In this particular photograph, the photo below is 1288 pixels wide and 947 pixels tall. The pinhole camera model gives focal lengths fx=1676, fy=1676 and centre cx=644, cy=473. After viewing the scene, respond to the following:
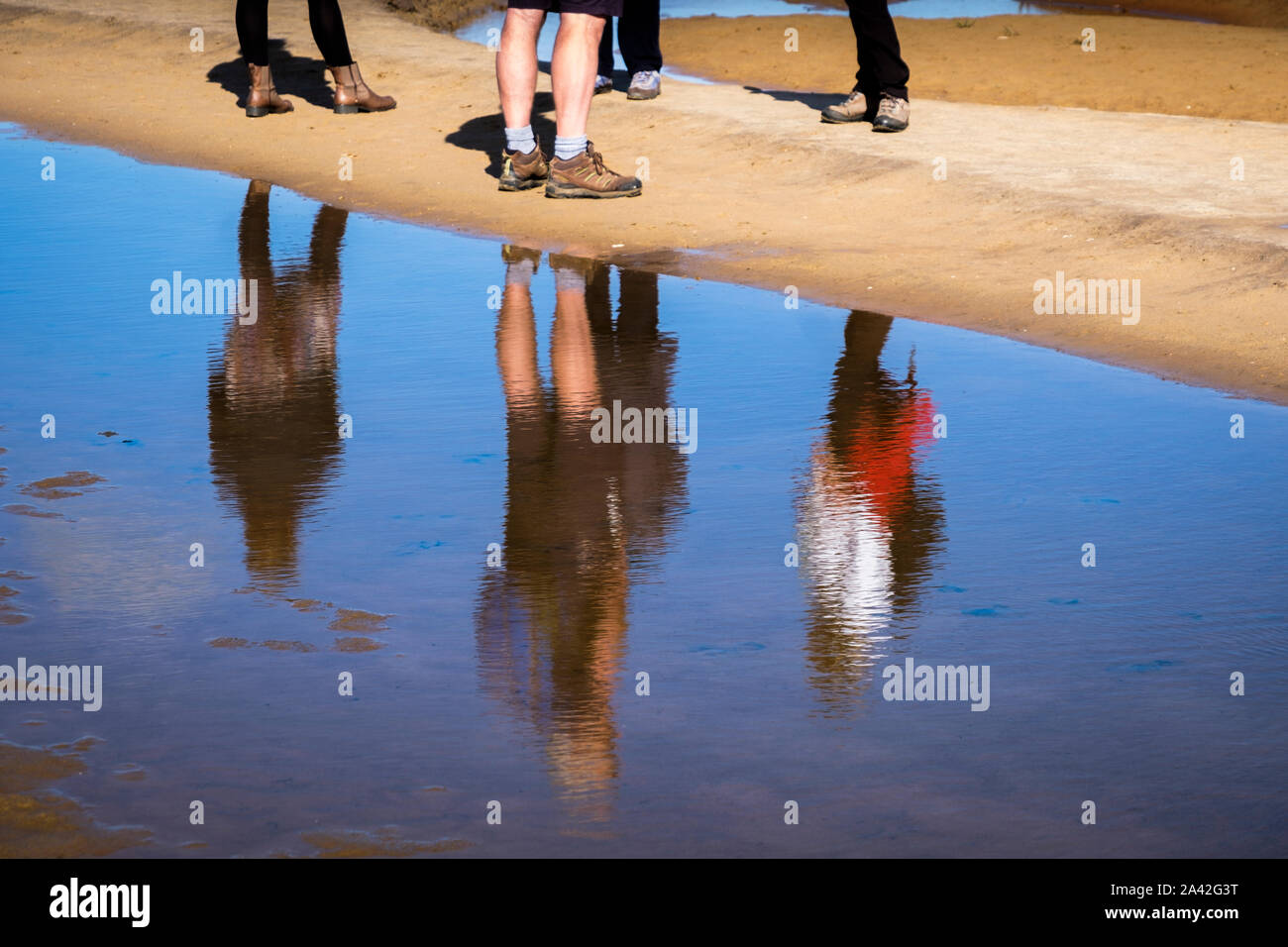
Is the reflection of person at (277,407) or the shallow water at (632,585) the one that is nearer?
the shallow water at (632,585)

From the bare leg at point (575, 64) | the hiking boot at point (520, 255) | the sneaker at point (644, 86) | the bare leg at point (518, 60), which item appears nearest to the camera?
the hiking boot at point (520, 255)

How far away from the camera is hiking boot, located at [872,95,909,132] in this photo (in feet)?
29.3

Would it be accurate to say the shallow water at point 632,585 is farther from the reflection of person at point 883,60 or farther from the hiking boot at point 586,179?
the reflection of person at point 883,60

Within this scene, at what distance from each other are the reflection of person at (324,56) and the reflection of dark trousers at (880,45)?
3.09 metres

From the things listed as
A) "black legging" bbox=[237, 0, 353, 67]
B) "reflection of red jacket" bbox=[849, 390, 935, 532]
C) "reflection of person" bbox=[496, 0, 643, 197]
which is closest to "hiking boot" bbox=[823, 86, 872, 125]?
"reflection of person" bbox=[496, 0, 643, 197]

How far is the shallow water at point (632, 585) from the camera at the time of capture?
8.92 ft

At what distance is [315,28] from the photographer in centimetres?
1004

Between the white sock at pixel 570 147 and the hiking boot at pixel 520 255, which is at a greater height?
the white sock at pixel 570 147

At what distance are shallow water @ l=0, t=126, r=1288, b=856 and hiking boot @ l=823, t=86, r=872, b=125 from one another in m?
3.46

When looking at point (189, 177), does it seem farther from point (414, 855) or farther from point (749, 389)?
point (414, 855)

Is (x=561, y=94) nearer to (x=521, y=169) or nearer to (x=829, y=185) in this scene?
(x=521, y=169)

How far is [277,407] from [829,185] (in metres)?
3.83

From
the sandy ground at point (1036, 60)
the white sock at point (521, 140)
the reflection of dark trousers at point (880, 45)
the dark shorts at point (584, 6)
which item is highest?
the dark shorts at point (584, 6)

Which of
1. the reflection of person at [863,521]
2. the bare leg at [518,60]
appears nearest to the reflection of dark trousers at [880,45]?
the bare leg at [518,60]
